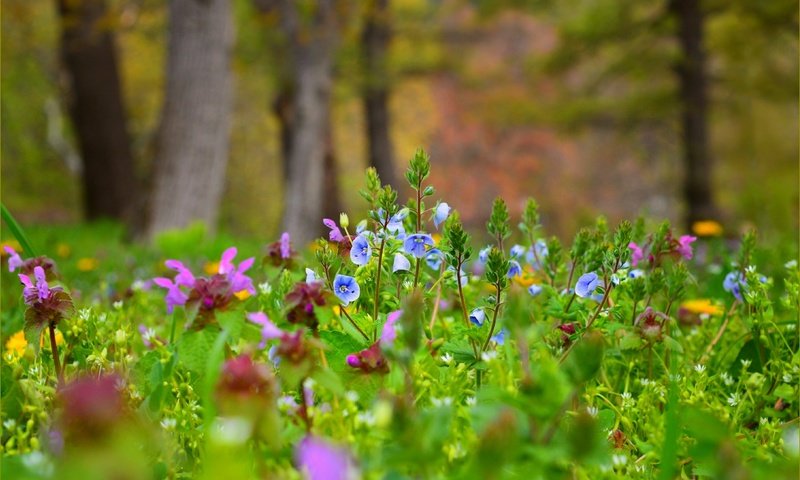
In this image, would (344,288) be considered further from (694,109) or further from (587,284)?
(694,109)

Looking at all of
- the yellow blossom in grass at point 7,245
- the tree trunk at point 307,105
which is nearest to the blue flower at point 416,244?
the yellow blossom in grass at point 7,245

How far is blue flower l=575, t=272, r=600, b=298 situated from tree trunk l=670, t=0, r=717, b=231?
29.8ft

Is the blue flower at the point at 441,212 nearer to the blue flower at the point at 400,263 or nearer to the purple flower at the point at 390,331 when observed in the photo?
the blue flower at the point at 400,263

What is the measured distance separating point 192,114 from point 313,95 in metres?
3.47

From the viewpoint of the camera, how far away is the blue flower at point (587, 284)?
1364 mm

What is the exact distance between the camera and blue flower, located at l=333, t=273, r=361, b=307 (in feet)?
4.29

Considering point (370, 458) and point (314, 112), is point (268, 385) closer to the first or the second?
point (370, 458)

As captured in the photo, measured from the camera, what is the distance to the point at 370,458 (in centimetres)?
86

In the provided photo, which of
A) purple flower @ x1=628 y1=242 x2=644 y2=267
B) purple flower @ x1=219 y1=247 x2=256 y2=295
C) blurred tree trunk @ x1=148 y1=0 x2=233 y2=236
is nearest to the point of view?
purple flower @ x1=219 y1=247 x2=256 y2=295

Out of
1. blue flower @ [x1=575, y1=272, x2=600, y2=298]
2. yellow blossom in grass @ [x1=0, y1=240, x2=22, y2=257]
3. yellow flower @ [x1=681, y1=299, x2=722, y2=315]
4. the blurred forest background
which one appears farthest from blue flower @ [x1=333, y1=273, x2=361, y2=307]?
the blurred forest background

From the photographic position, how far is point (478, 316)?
1.40 metres

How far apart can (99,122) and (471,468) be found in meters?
10.1

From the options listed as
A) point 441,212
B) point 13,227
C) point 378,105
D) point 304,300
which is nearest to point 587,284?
point 441,212

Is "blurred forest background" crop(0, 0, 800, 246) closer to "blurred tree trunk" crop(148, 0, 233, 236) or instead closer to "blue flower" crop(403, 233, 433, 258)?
"blurred tree trunk" crop(148, 0, 233, 236)
